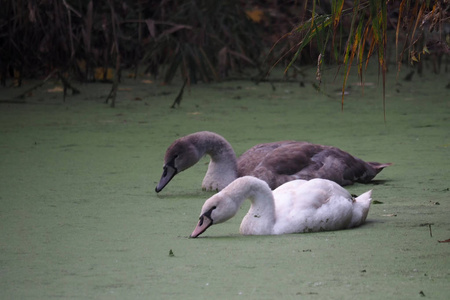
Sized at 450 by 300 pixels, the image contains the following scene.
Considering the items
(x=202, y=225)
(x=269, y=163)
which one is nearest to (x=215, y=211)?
(x=202, y=225)

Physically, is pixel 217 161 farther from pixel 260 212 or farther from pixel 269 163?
pixel 260 212

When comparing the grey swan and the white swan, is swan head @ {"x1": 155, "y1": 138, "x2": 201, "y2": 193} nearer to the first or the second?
the grey swan

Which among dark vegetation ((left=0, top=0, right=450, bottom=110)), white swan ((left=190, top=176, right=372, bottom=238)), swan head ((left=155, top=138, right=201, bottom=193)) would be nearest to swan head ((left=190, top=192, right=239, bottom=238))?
white swan ((left=190, top=176, right=372, bottom=238))

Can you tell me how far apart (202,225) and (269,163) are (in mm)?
1350

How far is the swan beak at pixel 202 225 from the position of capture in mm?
4160

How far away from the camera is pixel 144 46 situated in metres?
11.0

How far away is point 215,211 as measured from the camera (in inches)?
166

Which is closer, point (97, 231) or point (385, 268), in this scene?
point (385, 268)

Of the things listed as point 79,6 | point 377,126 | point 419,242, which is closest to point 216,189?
point 419,242

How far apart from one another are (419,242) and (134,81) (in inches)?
301

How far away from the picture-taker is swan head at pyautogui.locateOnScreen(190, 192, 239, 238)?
4.18 meters

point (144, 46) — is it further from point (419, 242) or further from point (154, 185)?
→ point (419, 242)

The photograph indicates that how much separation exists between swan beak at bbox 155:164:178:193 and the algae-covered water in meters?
0.06

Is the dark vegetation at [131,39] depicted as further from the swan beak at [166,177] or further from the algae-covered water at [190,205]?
the swan beak at [166,177]
